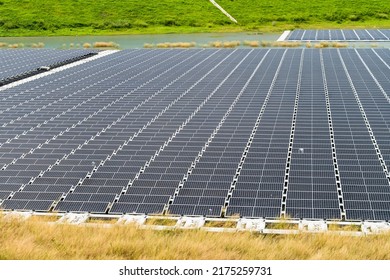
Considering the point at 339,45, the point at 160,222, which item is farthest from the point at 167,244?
the point at 339,45

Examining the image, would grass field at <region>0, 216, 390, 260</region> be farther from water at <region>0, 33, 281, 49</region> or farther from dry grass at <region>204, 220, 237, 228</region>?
water at <region>0, 33, 281, 49</region>

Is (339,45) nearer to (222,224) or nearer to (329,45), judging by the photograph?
(329,45)

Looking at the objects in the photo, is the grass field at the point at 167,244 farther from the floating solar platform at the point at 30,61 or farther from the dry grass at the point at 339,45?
the dry grass at the point at 339,45

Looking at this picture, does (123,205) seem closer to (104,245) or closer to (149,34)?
(104,245)

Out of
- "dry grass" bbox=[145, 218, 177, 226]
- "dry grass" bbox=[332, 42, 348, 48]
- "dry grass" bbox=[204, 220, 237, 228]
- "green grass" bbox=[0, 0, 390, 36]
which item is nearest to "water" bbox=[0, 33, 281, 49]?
"green grass" bbox=[0, 0, 390, 36]

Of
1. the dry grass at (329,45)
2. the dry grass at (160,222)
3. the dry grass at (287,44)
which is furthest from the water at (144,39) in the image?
the dry grass at (160,222)
